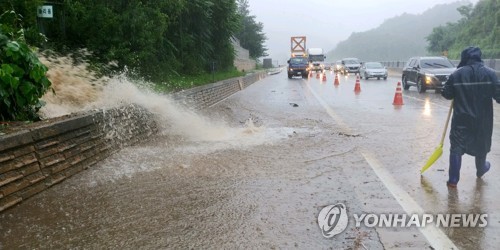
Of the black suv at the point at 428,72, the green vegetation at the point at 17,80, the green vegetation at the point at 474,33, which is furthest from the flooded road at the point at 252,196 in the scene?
the green vegetation at the point at 474,33

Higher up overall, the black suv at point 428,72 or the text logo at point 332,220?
the black suv at point 428,72

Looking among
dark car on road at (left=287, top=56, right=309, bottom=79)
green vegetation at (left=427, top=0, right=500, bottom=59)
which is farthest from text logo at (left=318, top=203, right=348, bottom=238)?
green vegetation at (left=427, top=0, right=500, bottom=59)

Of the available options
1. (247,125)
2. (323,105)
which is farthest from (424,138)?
(323,105)

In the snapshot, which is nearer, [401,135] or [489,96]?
[489,96]

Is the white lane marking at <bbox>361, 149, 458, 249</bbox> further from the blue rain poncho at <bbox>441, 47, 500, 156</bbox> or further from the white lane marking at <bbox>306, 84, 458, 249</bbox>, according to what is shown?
the blue rain poncho at <bbox>441, 47, 500, 156</bbox>

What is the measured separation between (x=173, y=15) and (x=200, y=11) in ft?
20.0

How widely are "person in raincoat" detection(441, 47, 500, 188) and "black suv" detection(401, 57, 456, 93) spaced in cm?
1602

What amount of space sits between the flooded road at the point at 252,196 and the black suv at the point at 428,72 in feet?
40.4

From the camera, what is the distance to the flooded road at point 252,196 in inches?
162

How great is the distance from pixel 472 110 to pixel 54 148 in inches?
206

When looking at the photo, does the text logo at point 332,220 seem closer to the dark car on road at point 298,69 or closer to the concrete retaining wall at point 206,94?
the concrete retaining wall at point 206,94

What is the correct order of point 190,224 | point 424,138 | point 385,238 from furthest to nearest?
point 424,138 → point 190,224 → point 385,238

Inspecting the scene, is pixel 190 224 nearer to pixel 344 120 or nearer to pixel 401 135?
pixel 401 135

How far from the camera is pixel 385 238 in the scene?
4.12 m
